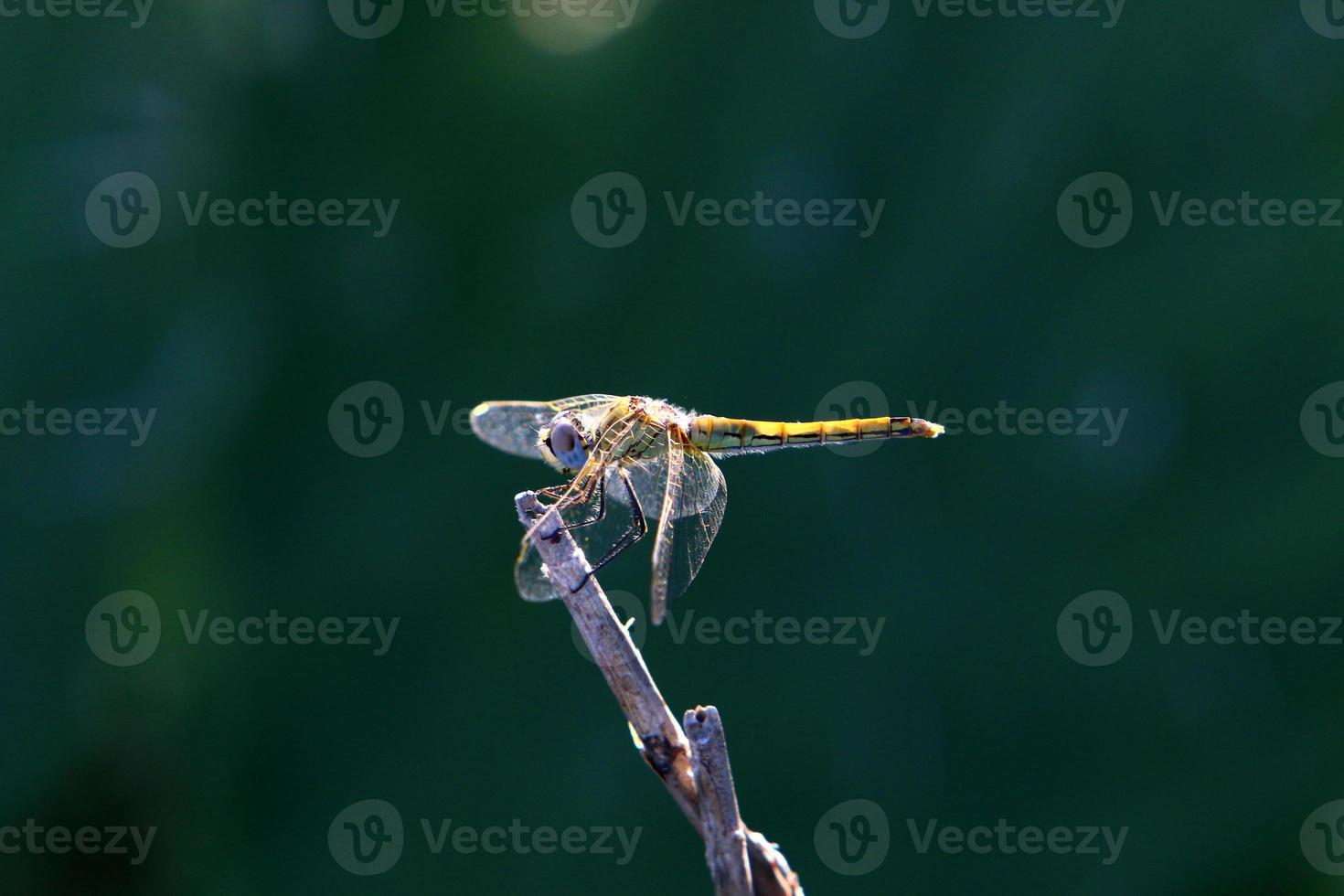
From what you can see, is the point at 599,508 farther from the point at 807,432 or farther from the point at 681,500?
the point at 807,432

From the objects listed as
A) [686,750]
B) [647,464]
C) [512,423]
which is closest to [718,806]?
[686,750]

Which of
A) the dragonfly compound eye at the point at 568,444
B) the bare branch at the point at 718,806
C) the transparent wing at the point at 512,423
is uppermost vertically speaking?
the transparent wing at the point at 512,423

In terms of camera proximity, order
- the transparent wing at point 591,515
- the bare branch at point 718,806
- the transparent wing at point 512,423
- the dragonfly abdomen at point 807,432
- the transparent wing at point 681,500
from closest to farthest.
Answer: the bare branch at point 718,806, the transparent wing at point 591,515, the transparent wing at point 681,500, the dragonfly abdomen at point 807,432, the transparent wing at point 512,423

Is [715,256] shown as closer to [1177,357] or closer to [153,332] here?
[1177,357]

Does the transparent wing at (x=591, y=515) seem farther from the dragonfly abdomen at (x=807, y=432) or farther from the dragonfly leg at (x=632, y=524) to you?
the dragonfly abdomen at (x=807, y=432)

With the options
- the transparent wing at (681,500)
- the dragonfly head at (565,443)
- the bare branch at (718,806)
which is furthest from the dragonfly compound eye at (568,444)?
the bare branch at (718,806)

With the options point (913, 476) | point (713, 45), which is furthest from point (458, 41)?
point (913, 476)

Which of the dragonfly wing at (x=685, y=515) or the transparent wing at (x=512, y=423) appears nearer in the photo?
the dragonfly wing at (x=685, y=515)

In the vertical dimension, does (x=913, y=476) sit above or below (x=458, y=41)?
below
